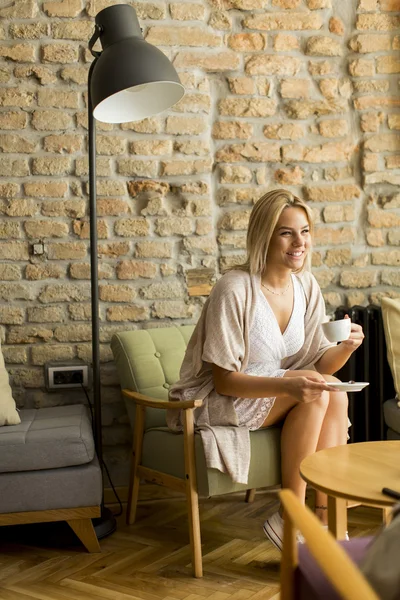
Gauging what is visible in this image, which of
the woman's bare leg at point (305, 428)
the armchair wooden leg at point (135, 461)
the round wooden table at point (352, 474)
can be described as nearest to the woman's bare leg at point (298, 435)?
the woman's bare leg at point (305, 428)

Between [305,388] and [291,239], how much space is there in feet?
1.92

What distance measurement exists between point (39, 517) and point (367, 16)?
2630mm

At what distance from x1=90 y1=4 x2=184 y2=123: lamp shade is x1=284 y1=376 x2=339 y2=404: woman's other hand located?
1.13 meters

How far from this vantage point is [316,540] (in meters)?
1.21

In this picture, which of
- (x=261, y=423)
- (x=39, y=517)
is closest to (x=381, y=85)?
(x=261, y=423)

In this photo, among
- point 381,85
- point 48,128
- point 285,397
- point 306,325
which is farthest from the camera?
point 381,85

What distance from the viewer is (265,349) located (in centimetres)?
292

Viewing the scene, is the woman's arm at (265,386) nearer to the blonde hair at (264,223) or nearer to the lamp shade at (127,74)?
the blonde hair at (264,223)

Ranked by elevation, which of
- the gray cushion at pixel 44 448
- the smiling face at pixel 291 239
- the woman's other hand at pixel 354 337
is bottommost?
the gray cushion at pixel 44 448

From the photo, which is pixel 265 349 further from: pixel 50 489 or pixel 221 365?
pixel 50 489

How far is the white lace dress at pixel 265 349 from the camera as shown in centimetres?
283

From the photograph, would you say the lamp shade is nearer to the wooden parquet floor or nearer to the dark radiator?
the dark radiator

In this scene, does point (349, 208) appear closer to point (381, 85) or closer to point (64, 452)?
point (381, 85)

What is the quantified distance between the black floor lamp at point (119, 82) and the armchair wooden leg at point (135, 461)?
4.0 inches
